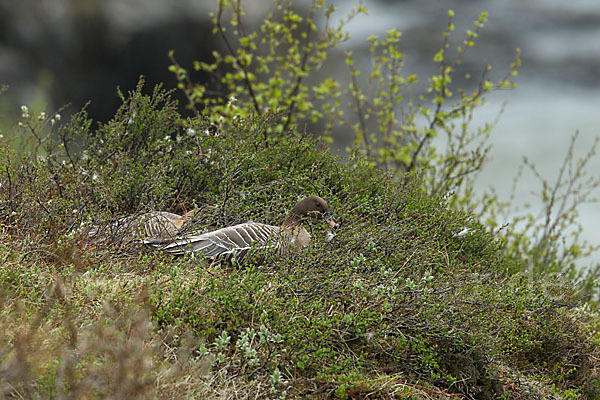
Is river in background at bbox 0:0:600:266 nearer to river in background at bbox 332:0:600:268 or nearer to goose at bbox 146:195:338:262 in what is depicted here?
river in background at bbox 332:0:600:268

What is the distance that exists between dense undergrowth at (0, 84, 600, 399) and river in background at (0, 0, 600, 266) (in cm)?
658

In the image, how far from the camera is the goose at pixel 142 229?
3900 mm

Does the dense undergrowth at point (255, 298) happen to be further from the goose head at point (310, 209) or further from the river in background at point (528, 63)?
the river in background at point (528, 63)

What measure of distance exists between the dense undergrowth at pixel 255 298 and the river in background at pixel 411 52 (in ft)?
21.6

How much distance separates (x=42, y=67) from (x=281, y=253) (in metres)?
9.56

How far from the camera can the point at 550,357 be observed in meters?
4.18

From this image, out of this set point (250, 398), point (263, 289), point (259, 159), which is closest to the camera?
point (250, 398)

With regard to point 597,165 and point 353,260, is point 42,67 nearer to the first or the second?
point 353,260

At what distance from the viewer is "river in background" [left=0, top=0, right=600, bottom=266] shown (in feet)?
37.8

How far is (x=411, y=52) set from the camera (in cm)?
1337

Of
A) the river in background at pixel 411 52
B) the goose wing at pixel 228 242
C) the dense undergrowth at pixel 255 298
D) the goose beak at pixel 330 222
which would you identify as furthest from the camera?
the river in background at pixel 411 52

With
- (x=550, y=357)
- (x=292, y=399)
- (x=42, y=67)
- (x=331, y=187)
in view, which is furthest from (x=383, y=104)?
(x=42, y=67)

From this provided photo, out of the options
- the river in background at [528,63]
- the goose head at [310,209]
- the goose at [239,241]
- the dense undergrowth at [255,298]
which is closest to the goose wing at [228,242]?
the goose at [239,241]

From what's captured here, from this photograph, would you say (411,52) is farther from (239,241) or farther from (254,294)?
(254,294)
